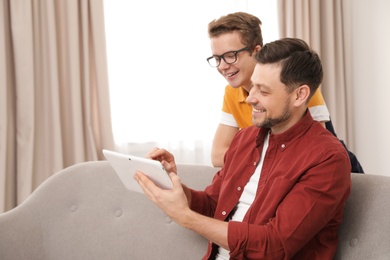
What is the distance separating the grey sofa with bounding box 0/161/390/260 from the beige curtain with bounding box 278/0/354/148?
2.30 metres

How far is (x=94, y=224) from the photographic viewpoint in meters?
2.29

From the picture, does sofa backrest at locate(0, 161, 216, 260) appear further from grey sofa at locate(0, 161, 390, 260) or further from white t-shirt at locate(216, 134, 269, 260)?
white t-shirt at locate(216, 134, 269, 260)

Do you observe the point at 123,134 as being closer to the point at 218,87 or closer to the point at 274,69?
the point at 218,87

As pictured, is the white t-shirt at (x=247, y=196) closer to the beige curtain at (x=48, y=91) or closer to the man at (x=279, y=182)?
the man at (x=279, y=182)

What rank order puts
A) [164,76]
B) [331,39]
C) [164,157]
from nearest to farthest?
[164,157]
[164,76]
[331,39]

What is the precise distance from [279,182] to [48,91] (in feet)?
7.05

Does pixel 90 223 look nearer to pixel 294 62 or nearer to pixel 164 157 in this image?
pixel 164 157

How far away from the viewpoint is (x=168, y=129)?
380 cm

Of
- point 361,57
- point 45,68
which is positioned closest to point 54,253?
point 45,68

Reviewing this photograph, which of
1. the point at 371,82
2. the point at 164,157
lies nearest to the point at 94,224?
the point at 164,157

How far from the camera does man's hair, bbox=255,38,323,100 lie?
1.68 m

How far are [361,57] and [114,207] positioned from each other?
2.87 meters

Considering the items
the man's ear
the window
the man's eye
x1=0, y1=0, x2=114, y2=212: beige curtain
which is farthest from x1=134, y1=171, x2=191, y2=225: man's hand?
the window

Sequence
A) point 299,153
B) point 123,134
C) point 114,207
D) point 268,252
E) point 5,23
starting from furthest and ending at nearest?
point 123,134
point 5,23
point 114,207
point 299,153
point 268,252
